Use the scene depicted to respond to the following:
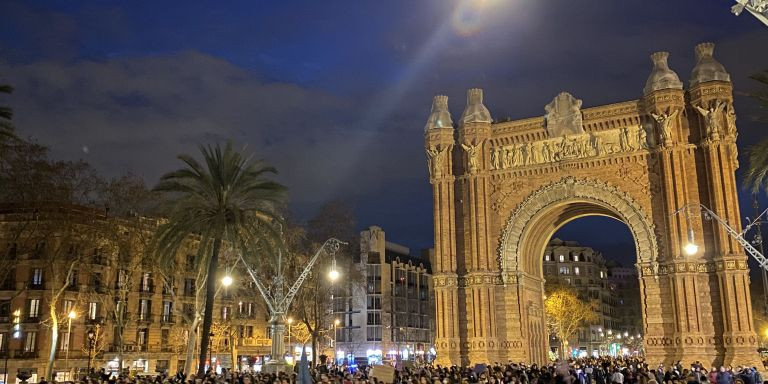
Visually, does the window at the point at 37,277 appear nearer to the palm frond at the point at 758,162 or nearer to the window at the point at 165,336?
the window at the point at 165,336

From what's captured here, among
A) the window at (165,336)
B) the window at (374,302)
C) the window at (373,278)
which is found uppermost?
the window at (373,278)

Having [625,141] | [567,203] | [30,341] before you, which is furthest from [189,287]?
[625,141]

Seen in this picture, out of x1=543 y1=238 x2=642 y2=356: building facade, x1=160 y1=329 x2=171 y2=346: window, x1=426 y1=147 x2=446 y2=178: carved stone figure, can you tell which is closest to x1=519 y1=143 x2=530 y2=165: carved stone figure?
x1=426 y1=147 x2=446 y2=178: carved stone figure

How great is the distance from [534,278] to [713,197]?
1214cm

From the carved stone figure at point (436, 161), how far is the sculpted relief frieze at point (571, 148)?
321 cm

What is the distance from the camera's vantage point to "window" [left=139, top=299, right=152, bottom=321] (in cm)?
5954

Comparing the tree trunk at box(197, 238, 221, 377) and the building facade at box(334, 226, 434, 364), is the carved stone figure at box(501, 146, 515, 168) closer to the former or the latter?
the tree trunk at box(197, 238, 221, 377)

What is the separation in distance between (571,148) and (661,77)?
Answer: 622 cm

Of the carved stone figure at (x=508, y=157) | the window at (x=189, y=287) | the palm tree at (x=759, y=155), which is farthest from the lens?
the window at (x=189, y=287)

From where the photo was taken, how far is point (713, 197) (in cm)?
3481

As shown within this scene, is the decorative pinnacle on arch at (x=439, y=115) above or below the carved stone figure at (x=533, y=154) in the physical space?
above

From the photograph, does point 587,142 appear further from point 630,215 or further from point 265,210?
point 265,210

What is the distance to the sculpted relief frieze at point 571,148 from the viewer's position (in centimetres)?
3800

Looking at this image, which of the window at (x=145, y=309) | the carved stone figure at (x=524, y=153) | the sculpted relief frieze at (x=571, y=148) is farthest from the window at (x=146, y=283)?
the carved stone figure at (x=524, y=153)
